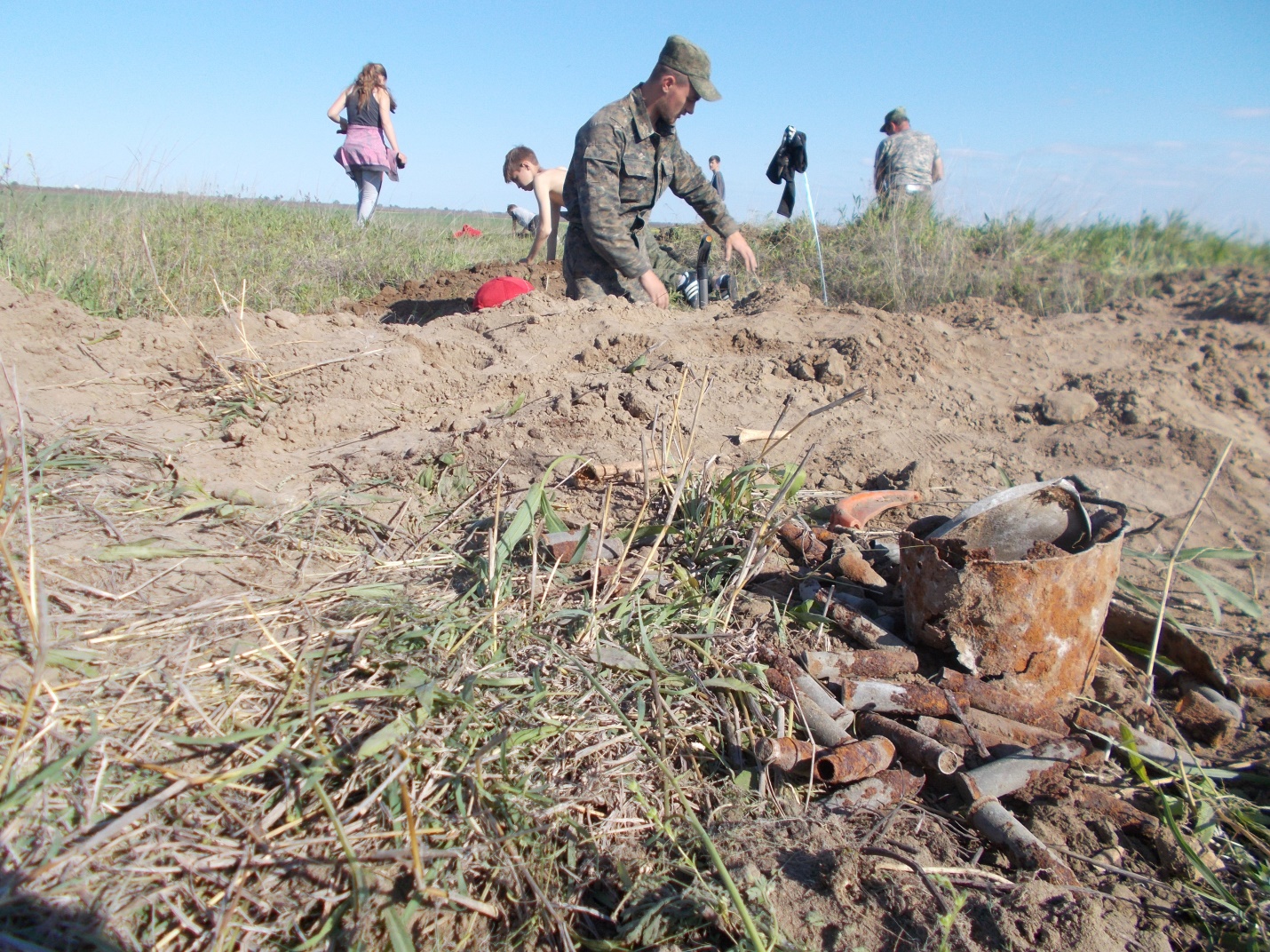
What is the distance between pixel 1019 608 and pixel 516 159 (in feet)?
20.2

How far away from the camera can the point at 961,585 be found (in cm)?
187

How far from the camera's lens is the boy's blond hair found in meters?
6.74

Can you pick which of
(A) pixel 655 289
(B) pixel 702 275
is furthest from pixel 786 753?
(B) pixel 702 275

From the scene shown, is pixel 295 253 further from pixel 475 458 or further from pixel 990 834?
pixel 990 834

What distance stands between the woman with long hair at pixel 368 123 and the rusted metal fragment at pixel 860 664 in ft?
24.0

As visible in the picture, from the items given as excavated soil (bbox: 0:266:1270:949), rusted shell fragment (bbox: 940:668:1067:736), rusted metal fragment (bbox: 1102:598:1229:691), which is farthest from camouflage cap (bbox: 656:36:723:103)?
rusted shell fragment (bbox: 940:668:1067:736)

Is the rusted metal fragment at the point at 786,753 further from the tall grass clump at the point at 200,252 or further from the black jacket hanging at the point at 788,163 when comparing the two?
the black jacket hanging at the point at 788,163

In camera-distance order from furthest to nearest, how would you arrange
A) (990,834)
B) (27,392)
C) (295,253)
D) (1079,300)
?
(295,253) < (1079,300) < (27,392) < (990,834)

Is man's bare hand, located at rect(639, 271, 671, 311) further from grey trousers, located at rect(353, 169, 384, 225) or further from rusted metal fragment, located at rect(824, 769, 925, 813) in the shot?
grey trousers, located at rect(353, 169, 384, 225)

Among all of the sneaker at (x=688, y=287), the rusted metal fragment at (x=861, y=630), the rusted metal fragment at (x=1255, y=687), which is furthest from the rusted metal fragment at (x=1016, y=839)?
the sneaker at (x=688, y=287)

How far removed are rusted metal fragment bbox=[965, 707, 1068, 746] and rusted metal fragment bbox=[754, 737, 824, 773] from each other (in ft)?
1.38

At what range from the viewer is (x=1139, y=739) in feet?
6.05

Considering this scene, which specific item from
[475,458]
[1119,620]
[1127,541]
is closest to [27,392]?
[475,458]

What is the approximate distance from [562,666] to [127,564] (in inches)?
47.5
